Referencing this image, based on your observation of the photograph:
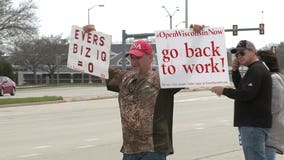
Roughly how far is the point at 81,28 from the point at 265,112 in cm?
191

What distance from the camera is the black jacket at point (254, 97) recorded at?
545 cm

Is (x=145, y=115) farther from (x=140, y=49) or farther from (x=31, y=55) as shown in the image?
(x=31, y=55)

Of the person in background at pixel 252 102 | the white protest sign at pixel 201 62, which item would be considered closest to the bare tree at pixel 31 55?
the person in background at pixel 252 102

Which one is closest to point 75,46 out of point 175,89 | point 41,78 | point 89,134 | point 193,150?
point 175,89

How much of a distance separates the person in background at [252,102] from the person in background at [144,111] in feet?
2.84

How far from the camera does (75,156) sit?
10281 mm

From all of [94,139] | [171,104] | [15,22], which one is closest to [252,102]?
[171,104]

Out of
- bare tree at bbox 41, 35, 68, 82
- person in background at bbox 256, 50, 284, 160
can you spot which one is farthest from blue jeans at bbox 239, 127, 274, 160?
bare tree at bbox 41, 35, 68, 82

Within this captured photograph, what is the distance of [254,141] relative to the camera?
562 centimetres

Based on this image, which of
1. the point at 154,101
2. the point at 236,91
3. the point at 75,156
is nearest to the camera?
the point at 154,101

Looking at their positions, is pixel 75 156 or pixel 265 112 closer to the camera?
pixel 265 112

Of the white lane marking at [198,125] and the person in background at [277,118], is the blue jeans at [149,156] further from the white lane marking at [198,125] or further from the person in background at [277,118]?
the white lane marking at [198,125]

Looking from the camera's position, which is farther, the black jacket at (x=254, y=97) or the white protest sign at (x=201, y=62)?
the black jacket at (x=254, y=97)

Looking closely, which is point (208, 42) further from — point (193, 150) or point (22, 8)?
point (22, 8)
